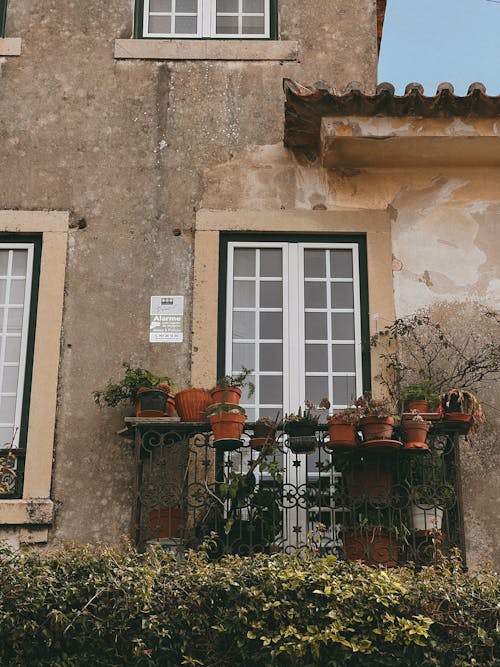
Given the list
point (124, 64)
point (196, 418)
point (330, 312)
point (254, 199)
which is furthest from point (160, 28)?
point (196, 418)

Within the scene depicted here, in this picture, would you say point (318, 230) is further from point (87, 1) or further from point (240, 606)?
point (240, 606)

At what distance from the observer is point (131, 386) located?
32.0 ft

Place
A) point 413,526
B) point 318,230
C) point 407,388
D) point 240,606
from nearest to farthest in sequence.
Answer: point 240,606, point 413,526, point 407,388, point 318,230

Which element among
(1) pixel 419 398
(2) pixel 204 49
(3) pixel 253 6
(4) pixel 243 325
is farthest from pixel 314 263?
(3) pixel 253 6

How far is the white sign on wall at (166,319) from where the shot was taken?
10211 mm

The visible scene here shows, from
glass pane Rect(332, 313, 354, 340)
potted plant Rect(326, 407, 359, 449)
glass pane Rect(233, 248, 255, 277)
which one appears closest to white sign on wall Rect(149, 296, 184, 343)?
glass pane Rect(233, 248, 255, 277)

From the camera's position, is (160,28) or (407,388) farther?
(160,28)

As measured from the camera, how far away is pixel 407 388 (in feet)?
32.2

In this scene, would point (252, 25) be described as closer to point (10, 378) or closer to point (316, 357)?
point (316, 357)

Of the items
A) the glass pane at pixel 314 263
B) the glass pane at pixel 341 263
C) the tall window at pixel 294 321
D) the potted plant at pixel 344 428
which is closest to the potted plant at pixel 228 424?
the potted plant at pixel 344 428

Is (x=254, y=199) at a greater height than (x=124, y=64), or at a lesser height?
lesser

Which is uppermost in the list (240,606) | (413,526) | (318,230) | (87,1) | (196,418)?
(87,1)

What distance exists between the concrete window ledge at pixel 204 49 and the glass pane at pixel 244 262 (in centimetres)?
191

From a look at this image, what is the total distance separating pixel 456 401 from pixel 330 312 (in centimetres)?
142
